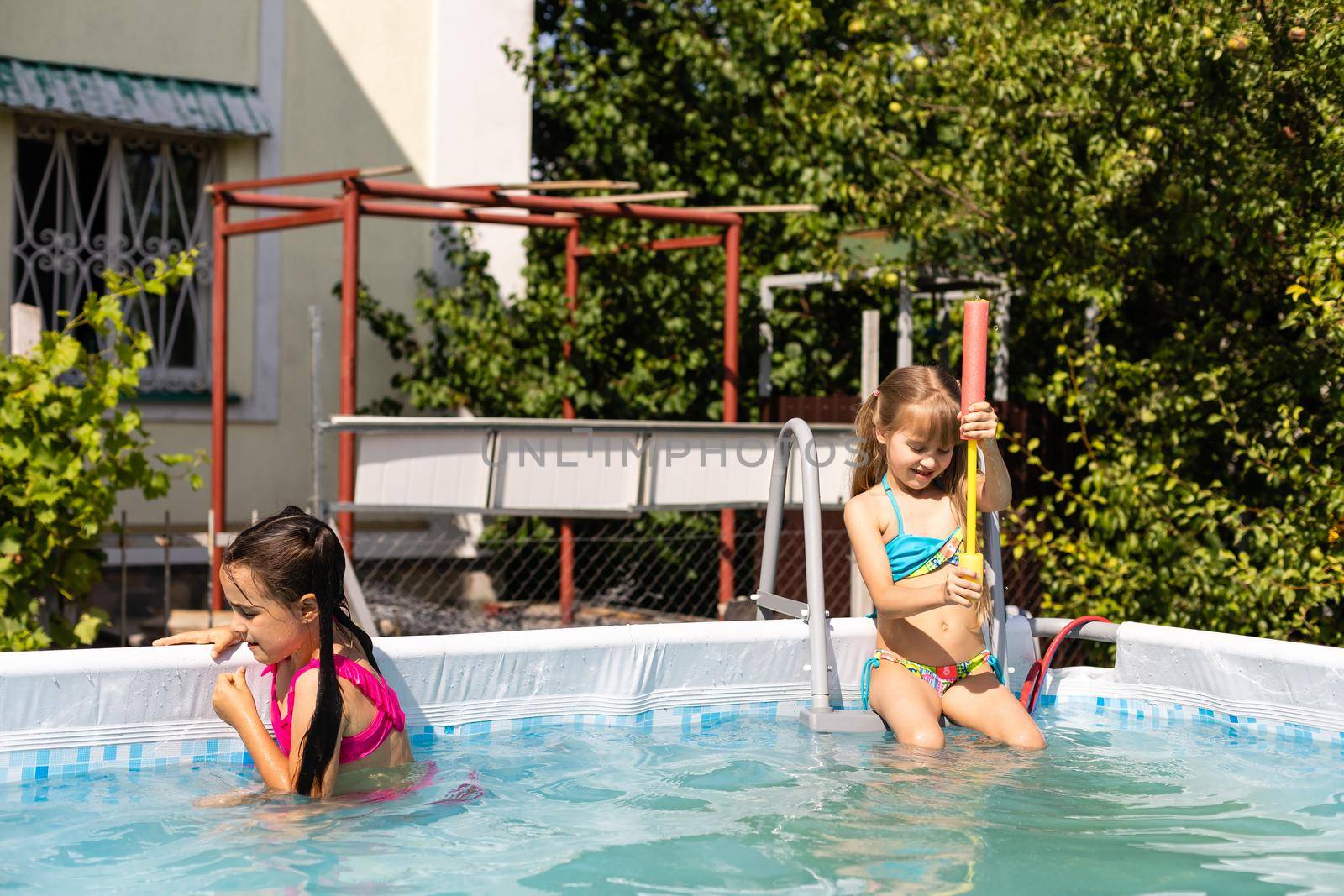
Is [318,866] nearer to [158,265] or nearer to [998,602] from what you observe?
[998,602]

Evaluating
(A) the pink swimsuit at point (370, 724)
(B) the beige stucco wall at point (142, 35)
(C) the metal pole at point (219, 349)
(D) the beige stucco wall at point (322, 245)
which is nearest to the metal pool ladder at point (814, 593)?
(A) the pink swimsuit at point (370, 724)

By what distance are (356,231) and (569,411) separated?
2.20 meters

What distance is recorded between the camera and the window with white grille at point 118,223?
8.33 m

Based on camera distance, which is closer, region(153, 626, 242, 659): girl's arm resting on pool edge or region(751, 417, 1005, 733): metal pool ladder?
region(153, 626, 242, 659): girl's arm resting on pool edge

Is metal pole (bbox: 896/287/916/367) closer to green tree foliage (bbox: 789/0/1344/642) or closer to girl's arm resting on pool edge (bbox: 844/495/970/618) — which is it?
green tree foliage (bbox: 789/0/1344/642)

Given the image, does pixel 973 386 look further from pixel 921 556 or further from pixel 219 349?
pixel 219 349

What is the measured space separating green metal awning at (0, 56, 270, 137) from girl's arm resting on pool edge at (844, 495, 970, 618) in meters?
5.79

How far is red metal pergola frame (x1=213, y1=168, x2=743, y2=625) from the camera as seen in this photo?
6.81 m

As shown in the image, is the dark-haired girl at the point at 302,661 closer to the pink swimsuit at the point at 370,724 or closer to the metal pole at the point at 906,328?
the pink swimsuit at the point at 370,724

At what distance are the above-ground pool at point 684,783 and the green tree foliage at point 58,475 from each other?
1332 millimetres

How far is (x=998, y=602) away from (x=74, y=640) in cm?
333

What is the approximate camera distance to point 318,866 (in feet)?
9.83

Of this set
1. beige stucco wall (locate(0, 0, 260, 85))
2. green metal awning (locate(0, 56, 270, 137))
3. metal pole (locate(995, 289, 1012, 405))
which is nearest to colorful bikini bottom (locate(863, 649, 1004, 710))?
metal pole (locate(995, 289, 1012, 405))

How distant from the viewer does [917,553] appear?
4.35m
